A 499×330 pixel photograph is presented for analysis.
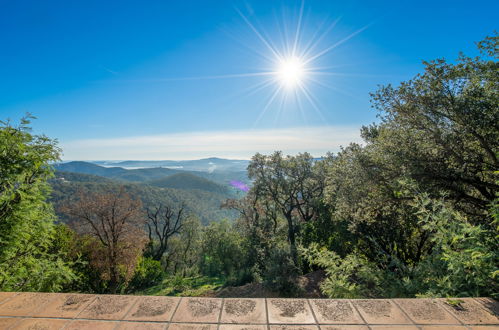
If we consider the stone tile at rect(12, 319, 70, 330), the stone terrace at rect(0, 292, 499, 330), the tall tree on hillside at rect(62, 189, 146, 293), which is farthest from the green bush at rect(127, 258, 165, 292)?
the stone tile at rect(12, 319, 70, 330)

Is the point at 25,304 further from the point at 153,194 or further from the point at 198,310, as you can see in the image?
the point at 153,194

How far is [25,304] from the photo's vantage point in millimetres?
2377

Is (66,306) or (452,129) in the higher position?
(452,129)

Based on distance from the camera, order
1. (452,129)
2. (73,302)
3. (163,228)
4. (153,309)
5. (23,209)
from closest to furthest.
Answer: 1. (153,309)
2. (73,302)
3. (23,209)
4. (452,129)
5. (163,228)

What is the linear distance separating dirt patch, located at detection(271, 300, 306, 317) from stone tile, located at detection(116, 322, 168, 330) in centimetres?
108

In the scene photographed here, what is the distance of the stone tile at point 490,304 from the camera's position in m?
2.16

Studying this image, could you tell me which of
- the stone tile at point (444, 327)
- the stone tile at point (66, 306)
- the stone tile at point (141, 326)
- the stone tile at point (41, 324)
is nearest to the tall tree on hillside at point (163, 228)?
the stone tile at point (66, 306)

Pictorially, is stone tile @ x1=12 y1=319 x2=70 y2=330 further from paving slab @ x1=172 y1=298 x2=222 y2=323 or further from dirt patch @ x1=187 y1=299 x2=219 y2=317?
dirt patch @ x1=187 y1=299 x2=219 y2=317

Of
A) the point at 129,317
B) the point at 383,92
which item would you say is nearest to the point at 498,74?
the point at 383,92

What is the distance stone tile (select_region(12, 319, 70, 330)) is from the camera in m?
2.05

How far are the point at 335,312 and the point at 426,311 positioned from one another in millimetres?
857

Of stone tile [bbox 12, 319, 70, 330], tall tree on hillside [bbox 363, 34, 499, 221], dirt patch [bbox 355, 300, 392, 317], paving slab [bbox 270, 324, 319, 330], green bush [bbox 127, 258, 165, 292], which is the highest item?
tall tree on hillside [bbox 363, 34, 499, 221]

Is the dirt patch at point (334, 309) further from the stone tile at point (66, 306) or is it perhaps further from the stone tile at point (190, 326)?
the stone tile at point (66, 306)

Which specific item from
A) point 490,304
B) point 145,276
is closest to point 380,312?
point 490,304
